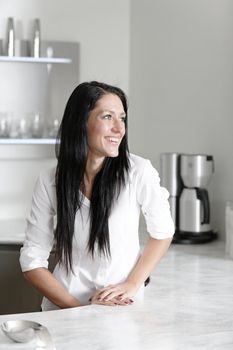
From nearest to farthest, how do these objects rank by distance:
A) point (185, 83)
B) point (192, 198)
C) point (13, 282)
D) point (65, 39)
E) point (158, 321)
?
point (158, 321) → point (192, 198) → point (13, 282) → point (185, 83) → point (65, 39)

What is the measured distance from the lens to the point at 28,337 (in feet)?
5.32

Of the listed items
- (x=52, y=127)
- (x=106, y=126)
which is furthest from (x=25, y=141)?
(x=106, y=126)

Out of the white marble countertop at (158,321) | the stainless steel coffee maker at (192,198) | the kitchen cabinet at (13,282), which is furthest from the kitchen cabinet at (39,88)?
the white marble countertop at (158,321)

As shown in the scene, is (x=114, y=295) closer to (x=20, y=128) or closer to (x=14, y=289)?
(x=14, y=289)

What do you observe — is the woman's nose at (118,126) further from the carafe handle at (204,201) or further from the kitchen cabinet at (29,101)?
the kitchen cabinet at (29,101)

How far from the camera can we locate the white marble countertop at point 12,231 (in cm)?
330

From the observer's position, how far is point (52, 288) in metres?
2.15

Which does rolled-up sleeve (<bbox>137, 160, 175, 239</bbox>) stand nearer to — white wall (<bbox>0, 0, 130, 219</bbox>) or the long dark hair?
the long dark hair

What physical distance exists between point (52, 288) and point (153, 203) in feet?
1.31

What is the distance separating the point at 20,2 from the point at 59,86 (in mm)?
497

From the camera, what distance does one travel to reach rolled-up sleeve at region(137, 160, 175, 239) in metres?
2.19

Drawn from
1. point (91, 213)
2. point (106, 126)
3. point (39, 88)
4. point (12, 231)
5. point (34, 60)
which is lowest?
point (12, 231)

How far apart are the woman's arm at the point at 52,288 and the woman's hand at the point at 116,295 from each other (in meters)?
0.10

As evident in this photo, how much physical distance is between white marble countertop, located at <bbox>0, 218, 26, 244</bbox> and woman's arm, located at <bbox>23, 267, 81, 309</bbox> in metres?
1.13
